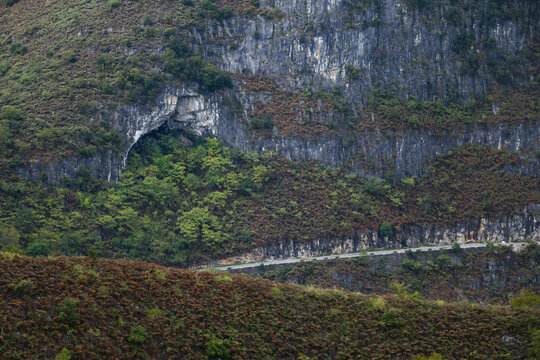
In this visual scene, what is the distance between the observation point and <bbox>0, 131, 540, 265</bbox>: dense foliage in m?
65.1

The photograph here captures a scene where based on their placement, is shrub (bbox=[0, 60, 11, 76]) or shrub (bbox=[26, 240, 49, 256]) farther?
shrub (bbox=[0, 60, 11, 76])

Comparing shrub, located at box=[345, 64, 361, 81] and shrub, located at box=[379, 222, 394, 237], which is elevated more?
shrub, located at box=[345, 64, 361, 81]

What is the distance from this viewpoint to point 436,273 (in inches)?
2778

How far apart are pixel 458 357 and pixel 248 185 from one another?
130ft

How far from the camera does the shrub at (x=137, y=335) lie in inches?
1379

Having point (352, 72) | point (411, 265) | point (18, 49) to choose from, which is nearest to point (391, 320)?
point (411, 265)

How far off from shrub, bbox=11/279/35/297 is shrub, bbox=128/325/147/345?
17.2 ft

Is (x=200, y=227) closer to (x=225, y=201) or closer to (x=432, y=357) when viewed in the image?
(x=225, y=201)

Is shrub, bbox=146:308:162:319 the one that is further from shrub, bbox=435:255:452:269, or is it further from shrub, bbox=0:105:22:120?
shrub, bbox=435:255:452:269

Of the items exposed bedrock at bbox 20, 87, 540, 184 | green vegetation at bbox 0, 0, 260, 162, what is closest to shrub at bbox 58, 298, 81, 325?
green vegetation at bbox 0, 0, 260, 162


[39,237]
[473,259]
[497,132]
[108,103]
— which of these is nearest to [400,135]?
[497,132]

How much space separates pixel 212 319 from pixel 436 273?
3803 cm

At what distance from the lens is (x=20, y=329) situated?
107 feet

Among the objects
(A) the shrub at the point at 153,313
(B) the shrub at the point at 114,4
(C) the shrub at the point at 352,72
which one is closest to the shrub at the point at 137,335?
(A) the shrub at the point at 153,313
